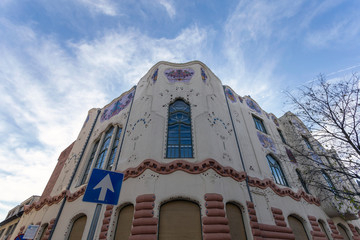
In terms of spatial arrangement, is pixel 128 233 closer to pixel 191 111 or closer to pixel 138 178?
pixel 138 178

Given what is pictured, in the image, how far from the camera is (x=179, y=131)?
10461 millimetres

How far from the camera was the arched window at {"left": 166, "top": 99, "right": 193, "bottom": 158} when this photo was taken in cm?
959

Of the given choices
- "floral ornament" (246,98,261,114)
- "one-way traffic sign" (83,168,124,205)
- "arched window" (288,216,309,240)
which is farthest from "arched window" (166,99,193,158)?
"floral ornament" (246,98,261,114)

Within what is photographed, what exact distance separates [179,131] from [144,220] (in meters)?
4.66

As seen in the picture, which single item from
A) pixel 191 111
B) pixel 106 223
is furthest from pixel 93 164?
pixel 191 111

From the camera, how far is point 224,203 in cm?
787

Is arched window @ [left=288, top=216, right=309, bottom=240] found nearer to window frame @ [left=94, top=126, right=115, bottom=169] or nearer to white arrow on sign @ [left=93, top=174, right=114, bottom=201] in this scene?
white arrow on sign @ [left=93, top=174, right=114, bottom=201]

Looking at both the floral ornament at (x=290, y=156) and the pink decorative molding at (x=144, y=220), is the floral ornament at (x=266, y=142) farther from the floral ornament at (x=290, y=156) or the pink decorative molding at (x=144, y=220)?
the pink decorative molding at (x=144, y=220)

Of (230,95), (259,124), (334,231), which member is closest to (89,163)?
(230,95)

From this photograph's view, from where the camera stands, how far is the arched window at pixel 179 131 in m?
9.59

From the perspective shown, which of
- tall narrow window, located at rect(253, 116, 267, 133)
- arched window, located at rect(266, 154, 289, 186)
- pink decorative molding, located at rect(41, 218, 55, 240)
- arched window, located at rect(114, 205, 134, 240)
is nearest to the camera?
arched window, located at rect(114, 205, 134, 240)

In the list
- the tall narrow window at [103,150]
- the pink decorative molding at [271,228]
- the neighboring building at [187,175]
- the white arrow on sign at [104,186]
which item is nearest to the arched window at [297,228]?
the neighboring building at [187,175]

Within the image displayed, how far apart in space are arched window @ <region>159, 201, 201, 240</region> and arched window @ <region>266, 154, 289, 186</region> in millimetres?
7175

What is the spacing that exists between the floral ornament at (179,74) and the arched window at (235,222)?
8442mm
